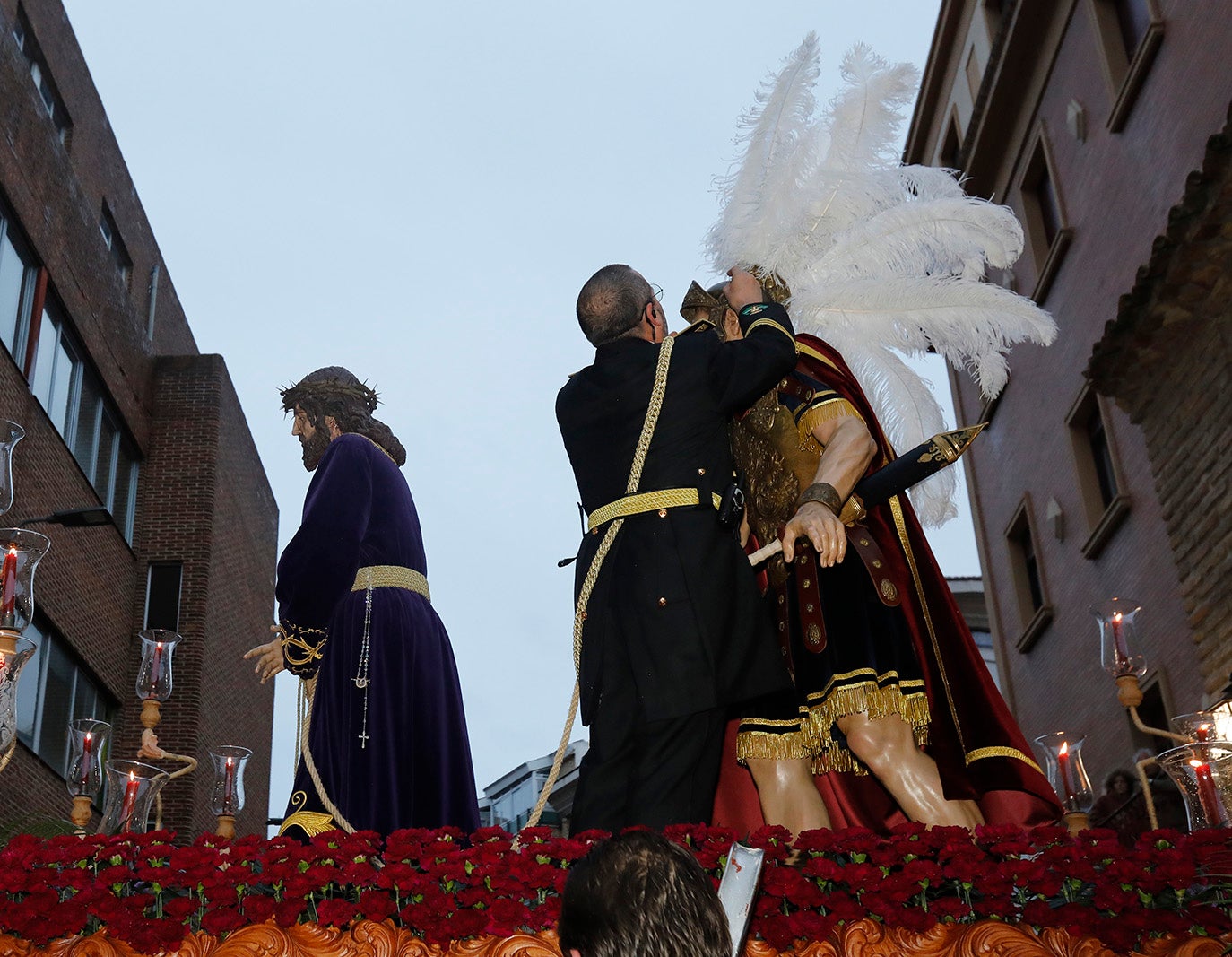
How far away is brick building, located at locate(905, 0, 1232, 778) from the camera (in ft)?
38.8

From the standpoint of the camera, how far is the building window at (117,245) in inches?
866

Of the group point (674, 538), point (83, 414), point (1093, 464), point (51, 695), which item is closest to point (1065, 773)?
point (674, 538)

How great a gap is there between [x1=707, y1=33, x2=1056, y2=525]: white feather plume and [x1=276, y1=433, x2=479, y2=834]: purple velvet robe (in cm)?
174

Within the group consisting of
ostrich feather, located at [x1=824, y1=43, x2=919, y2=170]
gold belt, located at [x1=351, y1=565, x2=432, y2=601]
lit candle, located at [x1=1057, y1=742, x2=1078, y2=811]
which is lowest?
lit candle, located at [x1=1057, y1=742, x2=1078, y2=811]

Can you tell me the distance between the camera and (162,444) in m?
22.0

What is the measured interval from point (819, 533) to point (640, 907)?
248 centimetres

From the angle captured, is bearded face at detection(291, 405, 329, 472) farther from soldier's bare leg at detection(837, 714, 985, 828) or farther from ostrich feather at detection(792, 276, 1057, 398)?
soldier's bare leg at detection(837, 714, 985, 828)

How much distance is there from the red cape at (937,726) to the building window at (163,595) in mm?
16722

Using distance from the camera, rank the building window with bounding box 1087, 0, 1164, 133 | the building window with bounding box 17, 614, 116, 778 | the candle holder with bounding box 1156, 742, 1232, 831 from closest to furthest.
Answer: the candle holder with bounding box 1156, 742, 1232, 831 → the building window with bounding box 1087, 0, 1164, 133 → the building window with bounding box 17, 614, 116, 778

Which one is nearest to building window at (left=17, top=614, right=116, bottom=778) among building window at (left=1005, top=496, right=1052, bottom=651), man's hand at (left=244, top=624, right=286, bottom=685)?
man's hand at (left=244, top=624, right=286, bottom=685)

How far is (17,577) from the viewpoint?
187 inches

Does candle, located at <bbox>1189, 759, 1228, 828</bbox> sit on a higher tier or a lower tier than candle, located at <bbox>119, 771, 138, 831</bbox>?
lower

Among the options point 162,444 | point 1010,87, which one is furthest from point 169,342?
point 1010,87

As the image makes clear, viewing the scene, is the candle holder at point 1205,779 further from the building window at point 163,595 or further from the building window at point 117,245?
the building window at point 117,245
